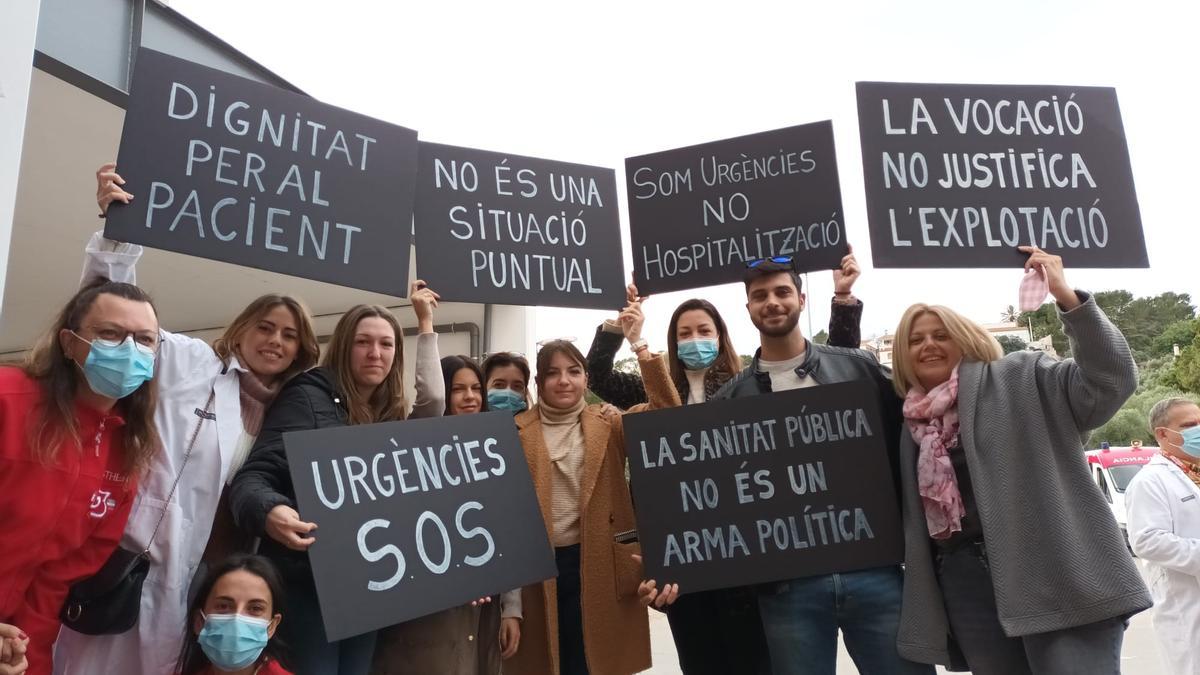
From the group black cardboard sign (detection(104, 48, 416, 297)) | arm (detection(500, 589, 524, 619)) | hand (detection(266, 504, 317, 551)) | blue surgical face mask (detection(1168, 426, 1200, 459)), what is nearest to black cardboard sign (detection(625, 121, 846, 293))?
black cardboard sign (detection(104, 48, 416, 297))

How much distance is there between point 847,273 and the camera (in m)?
3.05

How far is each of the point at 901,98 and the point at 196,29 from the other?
4874 millimetres

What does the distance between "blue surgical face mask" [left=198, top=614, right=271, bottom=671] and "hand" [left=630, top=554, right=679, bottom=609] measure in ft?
4.14

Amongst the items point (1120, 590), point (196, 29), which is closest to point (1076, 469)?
point (1120, 590)

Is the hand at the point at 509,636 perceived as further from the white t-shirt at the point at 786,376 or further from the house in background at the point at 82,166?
the house in background at the point at 82,166

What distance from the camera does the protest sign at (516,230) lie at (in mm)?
3088

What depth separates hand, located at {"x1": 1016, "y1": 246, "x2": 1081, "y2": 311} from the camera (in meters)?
2.37

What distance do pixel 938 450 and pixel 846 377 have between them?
481 millimetres

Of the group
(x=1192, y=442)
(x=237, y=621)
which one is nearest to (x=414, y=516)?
(x=237, y=621)

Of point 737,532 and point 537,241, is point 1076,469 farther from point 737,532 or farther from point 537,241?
point 537,241

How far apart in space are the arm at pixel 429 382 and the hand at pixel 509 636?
86 centimetres

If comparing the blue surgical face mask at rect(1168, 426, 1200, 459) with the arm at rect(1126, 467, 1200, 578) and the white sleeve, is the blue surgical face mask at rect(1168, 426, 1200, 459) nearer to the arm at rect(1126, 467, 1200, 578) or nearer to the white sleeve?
the arm at rect(1126, 467, 1200, 578)

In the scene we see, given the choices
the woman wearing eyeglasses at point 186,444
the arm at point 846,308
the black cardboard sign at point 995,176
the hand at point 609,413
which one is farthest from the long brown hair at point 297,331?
the black cardboard sign at point 995,176

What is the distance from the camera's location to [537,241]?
324 cm
